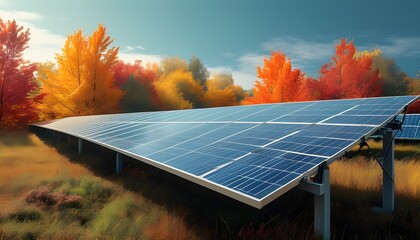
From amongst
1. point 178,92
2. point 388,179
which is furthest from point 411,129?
point 178,92

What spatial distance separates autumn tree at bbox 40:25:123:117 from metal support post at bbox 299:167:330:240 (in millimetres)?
31121

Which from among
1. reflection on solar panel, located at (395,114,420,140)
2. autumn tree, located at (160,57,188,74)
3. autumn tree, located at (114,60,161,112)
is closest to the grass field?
reflection on solar panel, located at (395,114,420,140)

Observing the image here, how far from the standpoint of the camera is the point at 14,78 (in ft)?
93.0

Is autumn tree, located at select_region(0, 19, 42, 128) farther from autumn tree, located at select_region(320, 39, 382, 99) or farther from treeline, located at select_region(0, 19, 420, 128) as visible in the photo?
autumn tree, located at select_region(320, 39, 382, 99)

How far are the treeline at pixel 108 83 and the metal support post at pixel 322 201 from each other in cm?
3008

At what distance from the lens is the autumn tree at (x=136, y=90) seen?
3941 centimetres

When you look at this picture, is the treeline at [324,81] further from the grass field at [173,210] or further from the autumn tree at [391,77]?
the grass field at [173,210]

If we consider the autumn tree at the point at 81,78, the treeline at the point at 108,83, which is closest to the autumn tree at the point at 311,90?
the treeline at the point at 108,83

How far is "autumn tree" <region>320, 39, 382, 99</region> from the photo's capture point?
1400 inches

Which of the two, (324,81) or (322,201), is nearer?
(322,201)

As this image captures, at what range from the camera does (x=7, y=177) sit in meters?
9.65

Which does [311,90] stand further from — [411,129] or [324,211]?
[324,211]

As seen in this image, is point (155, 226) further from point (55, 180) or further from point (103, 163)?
point (103, 163)

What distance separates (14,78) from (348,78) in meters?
37.8
